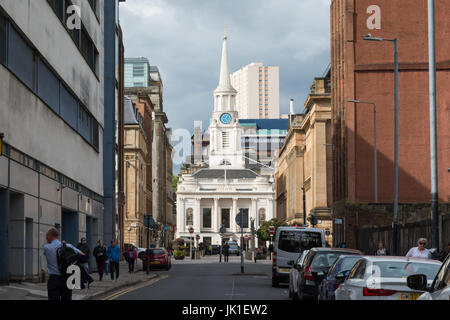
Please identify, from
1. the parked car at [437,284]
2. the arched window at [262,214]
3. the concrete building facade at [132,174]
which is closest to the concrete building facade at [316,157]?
the concrete building facade at [132,174]

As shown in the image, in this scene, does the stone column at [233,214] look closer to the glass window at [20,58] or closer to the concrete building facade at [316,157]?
→ the concrete building facade at [316,157]

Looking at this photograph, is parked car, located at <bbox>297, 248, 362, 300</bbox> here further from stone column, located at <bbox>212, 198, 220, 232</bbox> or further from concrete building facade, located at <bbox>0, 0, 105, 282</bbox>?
stone column, located at <bbox>212, 198, 220, 232</bbox>

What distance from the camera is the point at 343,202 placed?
57594 mm

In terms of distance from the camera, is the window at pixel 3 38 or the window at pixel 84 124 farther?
the window at pixel 84 124

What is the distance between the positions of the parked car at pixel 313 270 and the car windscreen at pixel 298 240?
986 centimetres

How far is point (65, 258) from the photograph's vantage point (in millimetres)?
13672

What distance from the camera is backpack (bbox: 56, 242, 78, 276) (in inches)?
538

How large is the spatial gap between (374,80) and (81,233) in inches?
1007

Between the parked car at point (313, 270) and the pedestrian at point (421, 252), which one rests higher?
the pedestrian at point (421, 252)

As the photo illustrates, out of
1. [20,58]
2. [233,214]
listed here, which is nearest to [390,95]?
[20,58]

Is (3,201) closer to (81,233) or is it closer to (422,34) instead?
(81,233)

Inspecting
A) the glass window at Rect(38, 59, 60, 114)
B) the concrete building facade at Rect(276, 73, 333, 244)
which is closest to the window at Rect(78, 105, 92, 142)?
the glass window at Rect(38, 59, 60, 114)

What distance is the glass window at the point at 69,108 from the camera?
3466 centimetres
